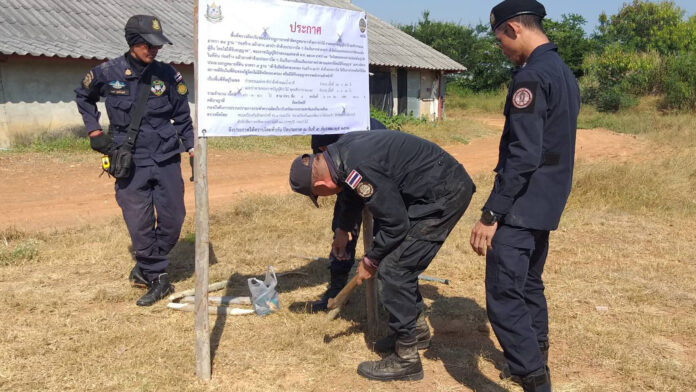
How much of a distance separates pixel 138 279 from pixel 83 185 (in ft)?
16.3

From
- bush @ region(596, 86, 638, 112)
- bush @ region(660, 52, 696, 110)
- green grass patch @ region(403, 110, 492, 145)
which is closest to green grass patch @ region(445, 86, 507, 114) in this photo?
bush @ region(596, 86, 638, 112)

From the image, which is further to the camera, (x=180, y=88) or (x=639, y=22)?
(x=639, y=22)

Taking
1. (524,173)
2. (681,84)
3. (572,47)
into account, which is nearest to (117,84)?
(524,173)

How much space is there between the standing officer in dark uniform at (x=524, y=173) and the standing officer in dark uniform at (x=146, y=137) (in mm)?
2609

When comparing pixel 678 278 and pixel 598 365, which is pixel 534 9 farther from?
pixel 678 278

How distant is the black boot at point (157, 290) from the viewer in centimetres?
443

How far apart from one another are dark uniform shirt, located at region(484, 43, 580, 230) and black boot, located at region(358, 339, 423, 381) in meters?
1.05

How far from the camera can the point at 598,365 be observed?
360 cm

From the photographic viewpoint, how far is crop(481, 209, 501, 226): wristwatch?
274 cm

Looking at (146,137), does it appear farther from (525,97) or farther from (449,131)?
(449,131)

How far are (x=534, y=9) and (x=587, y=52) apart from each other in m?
31.4

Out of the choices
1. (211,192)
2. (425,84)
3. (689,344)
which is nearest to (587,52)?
(425,84)

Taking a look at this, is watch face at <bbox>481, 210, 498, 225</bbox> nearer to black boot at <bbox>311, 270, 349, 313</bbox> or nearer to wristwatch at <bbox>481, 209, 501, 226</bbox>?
wristwatch at <bbox>481, 209, 501, 226</bbox>

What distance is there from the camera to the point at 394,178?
3.14m
